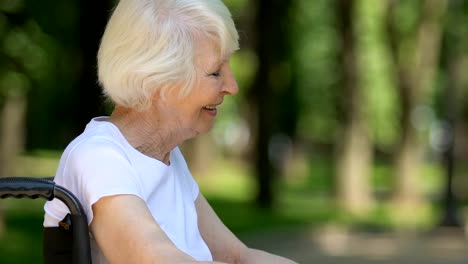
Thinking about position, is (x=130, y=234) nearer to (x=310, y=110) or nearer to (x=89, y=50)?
(x=89, y=50)

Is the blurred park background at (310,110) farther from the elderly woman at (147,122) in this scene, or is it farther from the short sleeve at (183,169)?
the elderly woman at (147,122)

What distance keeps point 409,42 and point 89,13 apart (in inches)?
620

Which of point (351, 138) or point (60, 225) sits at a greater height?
point (351, 138)

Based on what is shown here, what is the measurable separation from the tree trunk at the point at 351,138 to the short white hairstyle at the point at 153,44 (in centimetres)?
2128

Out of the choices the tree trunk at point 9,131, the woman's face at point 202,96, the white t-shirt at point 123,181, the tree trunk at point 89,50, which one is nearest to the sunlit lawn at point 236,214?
the tree trunk at point 9,131

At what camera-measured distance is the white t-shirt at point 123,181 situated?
2.14m

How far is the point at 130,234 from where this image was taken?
2.08 m

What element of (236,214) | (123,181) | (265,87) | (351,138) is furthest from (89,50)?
(351,138)

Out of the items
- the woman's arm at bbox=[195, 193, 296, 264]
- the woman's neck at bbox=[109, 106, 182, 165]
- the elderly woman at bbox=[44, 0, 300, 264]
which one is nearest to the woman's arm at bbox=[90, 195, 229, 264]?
the elderly woman at bbox=[44, 0, 300, 264]

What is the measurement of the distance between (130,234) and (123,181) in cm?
11

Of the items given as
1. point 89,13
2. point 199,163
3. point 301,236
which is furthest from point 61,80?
point 199,163

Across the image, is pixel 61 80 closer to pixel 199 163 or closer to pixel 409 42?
pixel 409 42

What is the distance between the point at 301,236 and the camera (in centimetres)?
1817

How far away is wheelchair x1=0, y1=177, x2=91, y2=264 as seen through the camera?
2.15 metres
